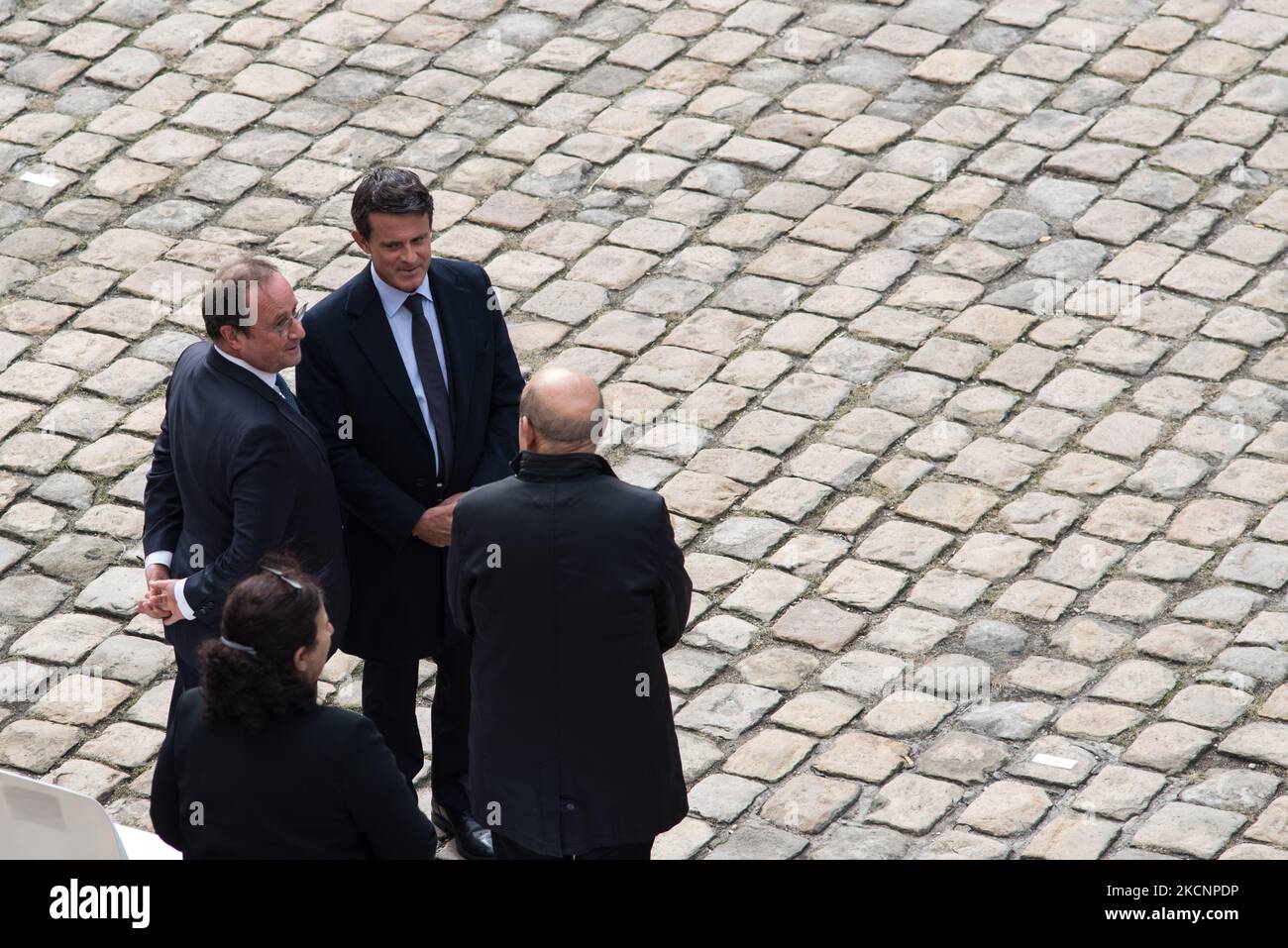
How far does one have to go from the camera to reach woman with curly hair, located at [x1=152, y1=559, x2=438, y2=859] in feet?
14.2

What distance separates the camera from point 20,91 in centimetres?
1002

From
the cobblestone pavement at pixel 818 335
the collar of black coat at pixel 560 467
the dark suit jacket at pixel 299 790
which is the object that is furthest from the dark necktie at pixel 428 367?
the dark suit jacket at pixel 299 790

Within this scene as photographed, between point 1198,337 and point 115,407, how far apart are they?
4.42 metres

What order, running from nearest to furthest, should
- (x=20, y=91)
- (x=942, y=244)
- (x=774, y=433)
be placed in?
(x=774, y=433)
(x=942, y=244)
(x=20, y=91)

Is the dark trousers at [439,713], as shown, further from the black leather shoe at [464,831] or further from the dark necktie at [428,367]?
the dark necktie at [428,367]

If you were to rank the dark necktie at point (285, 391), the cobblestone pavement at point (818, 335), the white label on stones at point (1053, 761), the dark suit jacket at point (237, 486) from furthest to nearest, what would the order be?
the cobblestone pavement at point (818, 335) → the white label on stones at point (1053, 761) → the dark necktie at point (285, 391) → the dark suit jacket at point (237, 486)

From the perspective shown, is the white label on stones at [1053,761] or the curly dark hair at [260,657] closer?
the curly dark hair at [260,657]

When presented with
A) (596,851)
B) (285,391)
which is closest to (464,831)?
(596,851)

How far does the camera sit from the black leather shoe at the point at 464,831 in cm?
605

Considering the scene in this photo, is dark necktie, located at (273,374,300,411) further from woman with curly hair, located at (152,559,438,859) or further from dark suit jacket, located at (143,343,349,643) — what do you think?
woman with curly hair, located at (152,559,438,859)

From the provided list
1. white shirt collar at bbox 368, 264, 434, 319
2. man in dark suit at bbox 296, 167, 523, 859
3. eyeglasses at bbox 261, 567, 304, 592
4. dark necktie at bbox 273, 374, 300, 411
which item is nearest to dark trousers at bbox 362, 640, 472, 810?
man in dark suit at bbox 296, 167, 523, 859

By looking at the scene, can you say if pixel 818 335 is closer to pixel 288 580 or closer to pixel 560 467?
pixel 560 467
